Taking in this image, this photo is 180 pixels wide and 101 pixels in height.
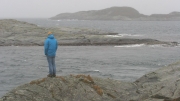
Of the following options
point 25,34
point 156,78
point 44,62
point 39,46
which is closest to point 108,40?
point 39,46

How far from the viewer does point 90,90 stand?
14328 mm

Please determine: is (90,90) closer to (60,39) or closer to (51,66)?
(51,66)

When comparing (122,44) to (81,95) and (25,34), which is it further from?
(81,95)

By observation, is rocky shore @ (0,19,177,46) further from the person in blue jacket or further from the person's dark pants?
the person in blue jacket

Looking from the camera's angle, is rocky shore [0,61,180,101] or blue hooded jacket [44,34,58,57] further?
blue hooded jacket [44,34,58,57]

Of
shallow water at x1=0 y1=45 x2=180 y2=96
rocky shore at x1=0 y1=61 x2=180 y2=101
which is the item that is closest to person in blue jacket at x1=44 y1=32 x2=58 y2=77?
rocky shore at x1=0 y1=61 x2=180 y2=101

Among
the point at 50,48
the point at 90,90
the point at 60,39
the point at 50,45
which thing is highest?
the point at 50,45

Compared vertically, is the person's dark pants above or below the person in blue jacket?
below

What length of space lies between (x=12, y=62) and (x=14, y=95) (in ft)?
91.1

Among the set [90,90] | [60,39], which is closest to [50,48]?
[90,90]

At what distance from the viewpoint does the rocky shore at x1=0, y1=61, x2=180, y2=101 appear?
13117 millimetres

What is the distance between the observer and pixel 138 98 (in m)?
13.9

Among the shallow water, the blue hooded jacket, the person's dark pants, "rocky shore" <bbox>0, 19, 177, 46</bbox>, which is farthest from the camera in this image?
"rocky shore" <bbox>0, 19, 177, 46</bbox>

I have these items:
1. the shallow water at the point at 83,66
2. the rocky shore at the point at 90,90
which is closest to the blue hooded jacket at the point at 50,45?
the rocky shore at the point at 90,90
